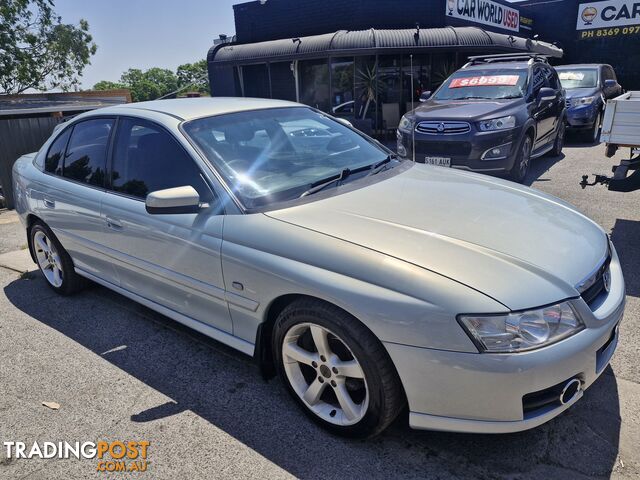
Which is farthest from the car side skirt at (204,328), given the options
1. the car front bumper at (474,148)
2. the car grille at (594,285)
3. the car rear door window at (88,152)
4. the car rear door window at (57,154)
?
the car front bumper at (474,148)

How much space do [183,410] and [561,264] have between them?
2.17 meters

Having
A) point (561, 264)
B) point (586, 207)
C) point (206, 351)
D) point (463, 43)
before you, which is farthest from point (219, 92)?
point (561, 264)

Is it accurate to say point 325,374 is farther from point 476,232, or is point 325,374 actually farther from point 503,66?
point 503,66

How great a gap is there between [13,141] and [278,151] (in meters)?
8.35

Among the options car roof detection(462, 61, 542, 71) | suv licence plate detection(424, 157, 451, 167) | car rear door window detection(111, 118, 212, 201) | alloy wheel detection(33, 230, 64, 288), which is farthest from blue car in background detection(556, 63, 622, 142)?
alloy wheel detection(33, 230, 64, 288)

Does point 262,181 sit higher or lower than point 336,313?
higher

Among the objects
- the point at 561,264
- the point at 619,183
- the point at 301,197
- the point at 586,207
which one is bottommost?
the point at 586,207

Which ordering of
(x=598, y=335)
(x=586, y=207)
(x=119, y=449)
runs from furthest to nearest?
(x=586, y=207)
(x=119, y=449)
(x=598, y=335)

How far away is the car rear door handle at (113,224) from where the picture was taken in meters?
3.30

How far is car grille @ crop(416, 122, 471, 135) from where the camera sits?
6.62 m

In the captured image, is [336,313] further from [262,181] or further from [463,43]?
[463,43]

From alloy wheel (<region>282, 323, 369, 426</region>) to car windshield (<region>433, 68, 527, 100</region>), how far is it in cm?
628

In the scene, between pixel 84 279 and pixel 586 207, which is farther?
pixel 586 207

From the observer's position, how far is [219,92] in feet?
63.1
